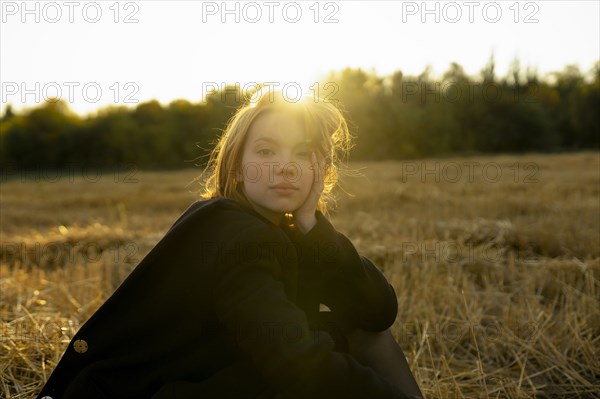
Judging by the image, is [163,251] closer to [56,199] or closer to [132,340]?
[132,340]

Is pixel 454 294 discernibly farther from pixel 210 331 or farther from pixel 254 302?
pixel 254 302

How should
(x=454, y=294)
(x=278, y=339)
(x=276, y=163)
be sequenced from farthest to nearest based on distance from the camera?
(x=454, y=294), (x=276, y=163), (x=278, y=339)

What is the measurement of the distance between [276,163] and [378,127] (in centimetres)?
3761

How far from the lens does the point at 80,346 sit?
160cm

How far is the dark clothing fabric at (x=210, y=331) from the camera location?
1421 mm

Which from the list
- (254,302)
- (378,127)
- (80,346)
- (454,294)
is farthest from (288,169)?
(378,127)

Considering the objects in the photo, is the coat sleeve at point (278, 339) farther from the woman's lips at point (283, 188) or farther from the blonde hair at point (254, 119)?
the blonde hair at point (254, 119)

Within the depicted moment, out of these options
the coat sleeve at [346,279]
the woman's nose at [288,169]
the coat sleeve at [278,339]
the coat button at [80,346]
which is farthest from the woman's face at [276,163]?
the coat button at [80,346]

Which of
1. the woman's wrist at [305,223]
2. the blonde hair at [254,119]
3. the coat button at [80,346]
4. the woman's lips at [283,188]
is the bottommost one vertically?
the coat button at [80,346]

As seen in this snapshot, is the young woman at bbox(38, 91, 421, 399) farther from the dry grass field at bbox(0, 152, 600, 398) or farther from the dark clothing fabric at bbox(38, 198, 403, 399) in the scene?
the dry grass field at bbox(0, 152, 600, 398)

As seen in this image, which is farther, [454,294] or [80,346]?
[454,294]

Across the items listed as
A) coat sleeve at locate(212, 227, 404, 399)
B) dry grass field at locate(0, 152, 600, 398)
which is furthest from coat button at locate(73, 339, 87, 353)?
dry grass field at locate(0, 152, 600, 398)

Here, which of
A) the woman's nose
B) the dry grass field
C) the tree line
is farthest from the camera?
the tree line

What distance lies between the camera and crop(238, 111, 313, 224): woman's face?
1.81 meters
